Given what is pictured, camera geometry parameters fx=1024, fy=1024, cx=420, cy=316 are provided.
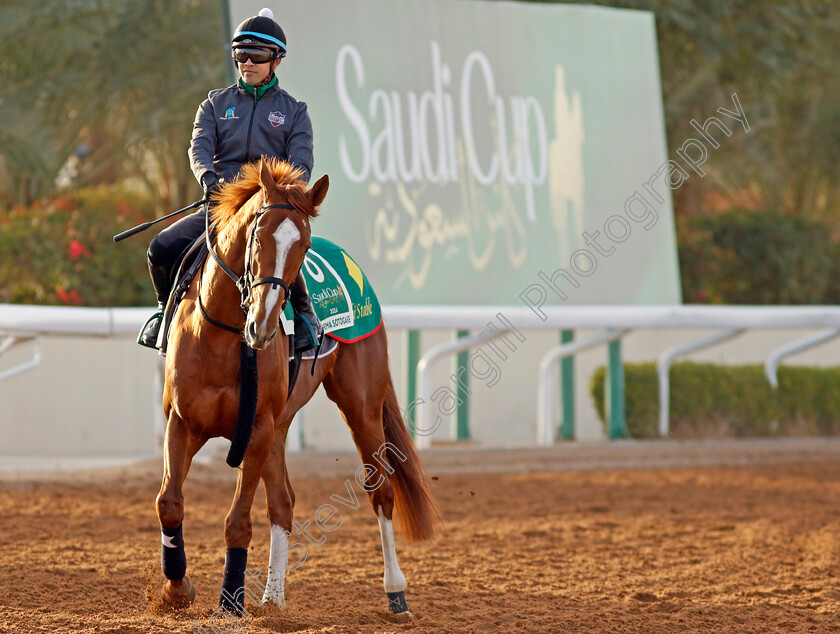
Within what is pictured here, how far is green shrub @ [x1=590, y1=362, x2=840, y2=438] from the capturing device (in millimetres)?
11367

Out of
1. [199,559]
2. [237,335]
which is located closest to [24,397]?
[199,559]

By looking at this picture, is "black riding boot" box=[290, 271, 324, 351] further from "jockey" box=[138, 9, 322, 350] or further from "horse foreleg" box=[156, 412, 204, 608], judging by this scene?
"horse foreleg" box=[156, 412, 204, 608]

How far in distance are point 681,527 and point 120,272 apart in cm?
637

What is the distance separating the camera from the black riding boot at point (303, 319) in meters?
4.06

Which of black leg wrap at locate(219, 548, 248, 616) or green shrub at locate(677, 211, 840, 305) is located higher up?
green shrub at locate(677, 211, 840, 305)

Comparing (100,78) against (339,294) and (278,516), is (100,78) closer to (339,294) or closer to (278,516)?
(339,294)

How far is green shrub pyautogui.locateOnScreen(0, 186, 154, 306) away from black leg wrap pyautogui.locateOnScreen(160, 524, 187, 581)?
684 cm

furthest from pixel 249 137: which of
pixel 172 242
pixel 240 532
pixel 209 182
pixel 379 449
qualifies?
pixel 240 532

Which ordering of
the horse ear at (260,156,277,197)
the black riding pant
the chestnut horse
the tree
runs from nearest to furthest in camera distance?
the chestnut horse, the horse ear at (260,156,277,197), the black riding pant, the tree

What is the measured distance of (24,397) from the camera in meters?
10.0

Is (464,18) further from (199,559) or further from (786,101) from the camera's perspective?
(786,101)

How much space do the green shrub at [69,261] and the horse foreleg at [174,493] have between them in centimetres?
685

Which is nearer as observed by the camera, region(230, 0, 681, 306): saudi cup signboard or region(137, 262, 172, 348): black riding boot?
region(137, 262, 172, 348): black riding boot

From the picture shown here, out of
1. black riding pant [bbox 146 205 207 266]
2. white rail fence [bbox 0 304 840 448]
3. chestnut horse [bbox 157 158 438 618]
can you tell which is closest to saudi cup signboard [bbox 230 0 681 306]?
white rail fence [bbox 0 304 840 448]
